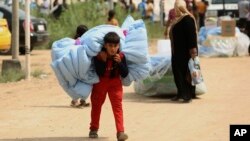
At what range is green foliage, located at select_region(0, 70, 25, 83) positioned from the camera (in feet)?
54.4

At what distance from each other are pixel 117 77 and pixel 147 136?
90 cm

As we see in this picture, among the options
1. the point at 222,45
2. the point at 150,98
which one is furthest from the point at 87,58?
the point at 222,45

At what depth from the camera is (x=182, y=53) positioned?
1316 centimetres

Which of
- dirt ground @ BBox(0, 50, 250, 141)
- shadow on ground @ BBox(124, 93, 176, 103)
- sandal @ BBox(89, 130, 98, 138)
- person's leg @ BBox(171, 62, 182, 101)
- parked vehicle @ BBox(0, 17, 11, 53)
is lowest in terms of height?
shadow on ground @ BBox(124, 93, 176, 103)

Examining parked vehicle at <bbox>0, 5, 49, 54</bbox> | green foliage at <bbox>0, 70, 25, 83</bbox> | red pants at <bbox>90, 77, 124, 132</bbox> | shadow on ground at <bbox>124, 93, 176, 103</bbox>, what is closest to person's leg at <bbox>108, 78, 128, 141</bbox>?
red pants at <bbox>90, 77, 124, 132</bbox>

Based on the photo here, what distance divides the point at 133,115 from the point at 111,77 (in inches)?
93.4

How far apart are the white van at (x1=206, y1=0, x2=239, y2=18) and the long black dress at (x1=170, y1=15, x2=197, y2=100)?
23205mm

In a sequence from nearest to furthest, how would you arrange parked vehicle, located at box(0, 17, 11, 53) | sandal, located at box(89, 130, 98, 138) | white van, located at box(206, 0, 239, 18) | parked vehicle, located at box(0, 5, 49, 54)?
sandal, located at box(89, 130, 98, 138), parked vehicle, located at box(0, 17, 11, 53), parked vehicle, located at box(0, 5, 49, 54), white van, located at box(206, 0, 239, 18)

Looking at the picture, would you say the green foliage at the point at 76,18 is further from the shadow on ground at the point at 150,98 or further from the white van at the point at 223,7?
the shadow on ground at the point at 150,98

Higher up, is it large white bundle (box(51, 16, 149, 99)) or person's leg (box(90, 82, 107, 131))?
large white bundle (box(51, 16, 149, 99))

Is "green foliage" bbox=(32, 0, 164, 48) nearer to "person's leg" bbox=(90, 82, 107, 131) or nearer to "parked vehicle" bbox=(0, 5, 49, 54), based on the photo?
"parked vehicle" bbox=(0, 5, 49, 54)

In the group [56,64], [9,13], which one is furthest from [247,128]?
[9,13]

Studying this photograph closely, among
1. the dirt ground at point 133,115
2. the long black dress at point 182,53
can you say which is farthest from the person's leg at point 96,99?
the long black dress at point 182,53

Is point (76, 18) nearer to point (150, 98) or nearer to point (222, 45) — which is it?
point (222, 45)
